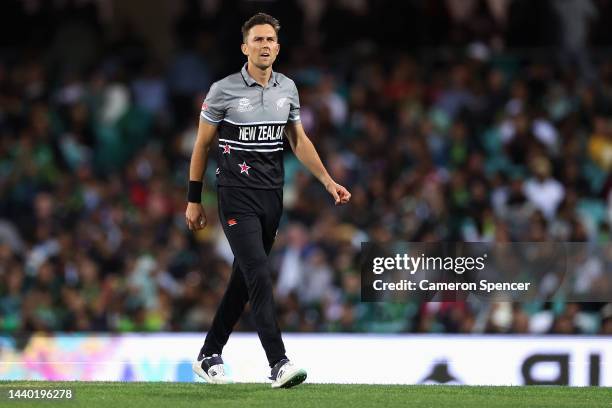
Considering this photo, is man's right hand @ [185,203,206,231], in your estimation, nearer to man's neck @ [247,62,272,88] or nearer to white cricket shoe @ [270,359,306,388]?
man's neck @ [247,62,272,88]

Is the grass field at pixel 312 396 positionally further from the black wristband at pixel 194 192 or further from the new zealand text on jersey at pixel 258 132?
the new zealand text on jersey at pixel 258 132

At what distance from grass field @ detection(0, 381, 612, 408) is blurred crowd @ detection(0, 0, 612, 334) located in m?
3.07

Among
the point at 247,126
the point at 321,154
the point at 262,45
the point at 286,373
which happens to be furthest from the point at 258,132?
the point at 321,154

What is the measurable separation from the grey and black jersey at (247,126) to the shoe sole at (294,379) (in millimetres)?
1055

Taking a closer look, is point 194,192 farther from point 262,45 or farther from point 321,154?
point 321,154

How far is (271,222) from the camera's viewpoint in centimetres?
764

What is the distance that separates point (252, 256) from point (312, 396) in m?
0.83

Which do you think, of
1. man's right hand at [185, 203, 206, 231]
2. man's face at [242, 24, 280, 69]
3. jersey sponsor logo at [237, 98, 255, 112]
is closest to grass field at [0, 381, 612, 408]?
man's right hand at [185, 203, 206, 231]

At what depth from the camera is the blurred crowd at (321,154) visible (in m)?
13.0

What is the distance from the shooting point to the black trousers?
7.39 m

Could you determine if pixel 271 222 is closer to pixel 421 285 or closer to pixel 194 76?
pixel 421 285

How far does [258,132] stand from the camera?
7.51m

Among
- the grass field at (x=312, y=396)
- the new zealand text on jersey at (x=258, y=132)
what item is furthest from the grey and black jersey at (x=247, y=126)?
the grass field at (x=312, y=396)

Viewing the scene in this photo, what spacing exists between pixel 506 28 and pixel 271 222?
9.71 meters
